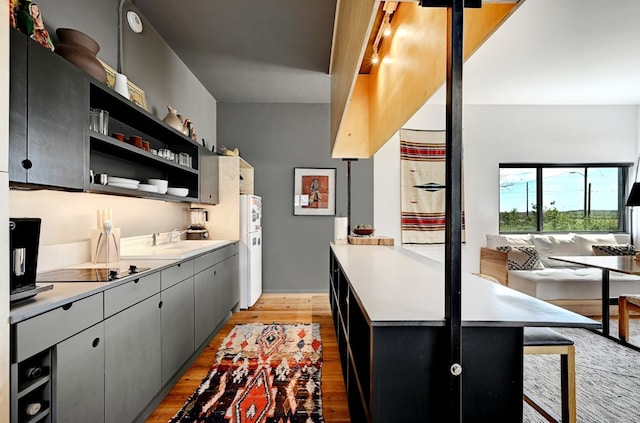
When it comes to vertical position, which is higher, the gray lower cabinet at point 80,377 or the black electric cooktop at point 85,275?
the black electric cooktop at point 85,275

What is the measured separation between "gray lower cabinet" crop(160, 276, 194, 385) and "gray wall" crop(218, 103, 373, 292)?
101 inches

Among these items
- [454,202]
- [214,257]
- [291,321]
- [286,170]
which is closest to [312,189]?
[286,170]

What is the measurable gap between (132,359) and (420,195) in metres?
4.55

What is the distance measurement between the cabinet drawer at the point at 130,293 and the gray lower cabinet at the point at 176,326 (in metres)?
0.15

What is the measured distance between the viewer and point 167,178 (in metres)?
3.52

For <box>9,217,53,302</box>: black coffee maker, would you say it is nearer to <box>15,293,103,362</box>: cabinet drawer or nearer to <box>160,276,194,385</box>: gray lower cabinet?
<box>15,293,103,362</box>: cabinet drawer

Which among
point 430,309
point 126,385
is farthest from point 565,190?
point 126,385

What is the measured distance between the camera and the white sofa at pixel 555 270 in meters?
3.95

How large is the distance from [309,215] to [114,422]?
12.5ft

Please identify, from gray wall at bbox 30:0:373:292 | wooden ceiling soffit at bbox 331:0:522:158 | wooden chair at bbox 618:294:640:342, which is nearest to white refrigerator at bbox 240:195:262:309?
gray wall at bbox 30:0:373:292

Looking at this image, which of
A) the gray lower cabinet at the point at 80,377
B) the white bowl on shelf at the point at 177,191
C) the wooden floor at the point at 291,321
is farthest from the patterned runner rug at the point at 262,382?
the white bowl on shelf at the point at 177,191

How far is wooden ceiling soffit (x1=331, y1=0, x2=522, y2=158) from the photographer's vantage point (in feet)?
4.57

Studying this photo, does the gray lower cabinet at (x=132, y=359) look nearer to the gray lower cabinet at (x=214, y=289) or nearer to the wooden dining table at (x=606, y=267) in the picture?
the gray lower cabinet at (x=214, y=289)

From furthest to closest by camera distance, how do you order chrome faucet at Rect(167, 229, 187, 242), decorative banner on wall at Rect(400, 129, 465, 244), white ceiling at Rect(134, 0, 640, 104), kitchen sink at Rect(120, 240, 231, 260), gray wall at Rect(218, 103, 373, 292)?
decorative banner on wall at Rect(400, 129, 465, 244)
gray wall at Rect(218, 103, 373, 292)
chrome faucet at Rect(167, 229, 187, 242)
white ceiling at Rect(134, 0, 640, 104)
kitchen sink at Rect(120, 240, 231, 260)
